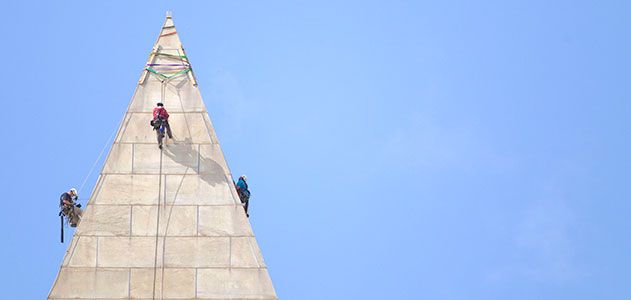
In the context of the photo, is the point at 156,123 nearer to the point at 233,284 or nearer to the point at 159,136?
the point at 159,136

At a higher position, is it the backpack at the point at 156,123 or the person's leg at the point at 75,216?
the backpack at the point at 156,123

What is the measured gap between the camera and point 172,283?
8438 centimetres

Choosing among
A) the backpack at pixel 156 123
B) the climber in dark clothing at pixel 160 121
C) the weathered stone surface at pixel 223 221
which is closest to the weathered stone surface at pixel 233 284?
the weathered stone surface at pixel 223 221

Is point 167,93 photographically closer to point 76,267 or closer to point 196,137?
point 196,137

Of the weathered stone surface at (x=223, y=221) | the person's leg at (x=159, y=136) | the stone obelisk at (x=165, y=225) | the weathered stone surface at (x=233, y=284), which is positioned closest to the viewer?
the weathered stone surface at (x=233, y=284)

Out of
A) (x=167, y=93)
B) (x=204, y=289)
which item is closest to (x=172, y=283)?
(x=204, y=289)

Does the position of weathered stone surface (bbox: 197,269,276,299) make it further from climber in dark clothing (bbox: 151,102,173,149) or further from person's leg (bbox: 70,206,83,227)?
climber in dark clothing (bbox: 151,102,173,149)

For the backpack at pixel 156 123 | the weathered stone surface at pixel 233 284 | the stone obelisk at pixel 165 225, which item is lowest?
the weathered stone surface at pixel 233 284

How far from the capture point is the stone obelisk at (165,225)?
277 ft

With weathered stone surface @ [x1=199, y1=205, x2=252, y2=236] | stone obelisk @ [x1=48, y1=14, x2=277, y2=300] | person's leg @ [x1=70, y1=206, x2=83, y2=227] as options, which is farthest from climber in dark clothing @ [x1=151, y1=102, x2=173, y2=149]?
person's leg @ [x1=70, y1=206, x2=83, y2=227]

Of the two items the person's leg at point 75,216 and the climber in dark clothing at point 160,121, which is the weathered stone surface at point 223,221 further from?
the person's leg at point 75,216

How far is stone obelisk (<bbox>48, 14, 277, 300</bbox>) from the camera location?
277 feet

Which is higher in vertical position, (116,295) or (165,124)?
(165,124)

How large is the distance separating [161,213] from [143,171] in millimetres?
1838
